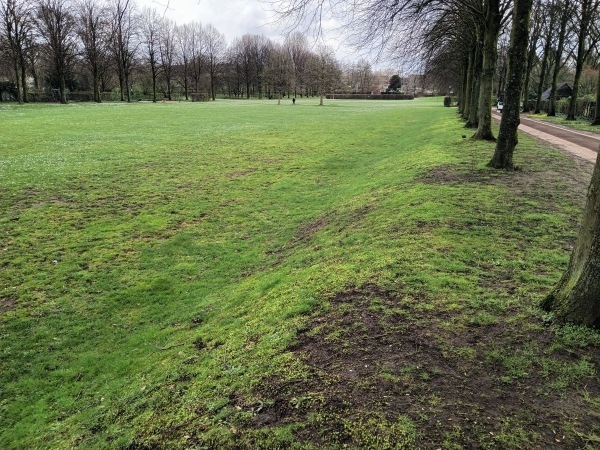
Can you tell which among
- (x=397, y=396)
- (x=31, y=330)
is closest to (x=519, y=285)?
(x=397, y=396)

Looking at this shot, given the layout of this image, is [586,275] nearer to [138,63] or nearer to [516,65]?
[516,65]

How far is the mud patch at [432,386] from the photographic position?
2891 mm

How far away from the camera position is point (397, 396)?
3273 mm

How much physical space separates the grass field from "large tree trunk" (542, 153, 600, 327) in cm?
24

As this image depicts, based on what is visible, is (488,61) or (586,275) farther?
(488,61)

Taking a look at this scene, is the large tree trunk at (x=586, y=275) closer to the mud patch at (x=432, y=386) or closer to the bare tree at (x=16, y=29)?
the mud patch at (x=432, y=386)

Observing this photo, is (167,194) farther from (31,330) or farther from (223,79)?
(223,79)

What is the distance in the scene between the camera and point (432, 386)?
3.36 meters

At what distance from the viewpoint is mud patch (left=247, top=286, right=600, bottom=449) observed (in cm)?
289

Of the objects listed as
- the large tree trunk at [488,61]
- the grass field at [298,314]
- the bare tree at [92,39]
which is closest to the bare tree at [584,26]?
the large tree trunk at [488,61]

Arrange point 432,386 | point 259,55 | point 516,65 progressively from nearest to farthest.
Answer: point 432,386 < point 516,65 < point 259,55

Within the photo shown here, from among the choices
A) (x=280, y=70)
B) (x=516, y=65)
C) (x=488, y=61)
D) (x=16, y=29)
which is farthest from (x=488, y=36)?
(x=280, y=70)

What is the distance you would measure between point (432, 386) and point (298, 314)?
203cm

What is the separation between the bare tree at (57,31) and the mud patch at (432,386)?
224 ft
